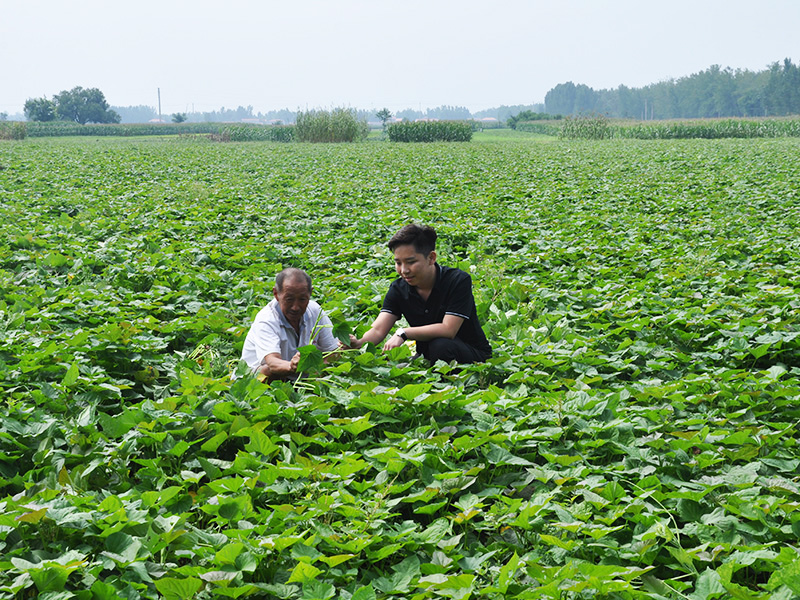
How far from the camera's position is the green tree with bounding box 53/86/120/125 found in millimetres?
94188

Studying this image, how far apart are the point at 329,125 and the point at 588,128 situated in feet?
49.8

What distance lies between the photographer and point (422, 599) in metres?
2.02

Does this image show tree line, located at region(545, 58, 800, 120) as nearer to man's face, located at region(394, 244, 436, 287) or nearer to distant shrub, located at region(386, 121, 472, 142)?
Result: distant shrub, located at region(386, 121, 472, 142)

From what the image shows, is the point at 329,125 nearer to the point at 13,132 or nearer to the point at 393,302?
the point at 13,132

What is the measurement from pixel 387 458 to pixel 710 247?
5.73 m

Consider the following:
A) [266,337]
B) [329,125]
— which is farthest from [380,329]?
[329,125]

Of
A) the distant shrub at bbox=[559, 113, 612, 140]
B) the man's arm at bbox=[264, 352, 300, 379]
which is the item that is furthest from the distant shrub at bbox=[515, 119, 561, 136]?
the man's arm at bbox=[264, 352, 300, 379]

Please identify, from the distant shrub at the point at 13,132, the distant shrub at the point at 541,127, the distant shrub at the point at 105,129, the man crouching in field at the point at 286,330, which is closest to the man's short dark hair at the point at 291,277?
the man crouching in field at the point at 286,330

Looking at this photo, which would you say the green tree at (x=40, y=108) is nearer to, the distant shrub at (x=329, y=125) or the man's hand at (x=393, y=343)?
the distant shrub at (x=329, y=125)

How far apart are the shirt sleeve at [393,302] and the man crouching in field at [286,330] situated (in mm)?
369

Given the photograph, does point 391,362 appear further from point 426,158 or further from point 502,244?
point 426,158

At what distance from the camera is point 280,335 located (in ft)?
12.4

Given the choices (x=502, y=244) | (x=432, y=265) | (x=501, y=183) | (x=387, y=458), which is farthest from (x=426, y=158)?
(x=387, y=458)

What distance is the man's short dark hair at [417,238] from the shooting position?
12.4 feet
